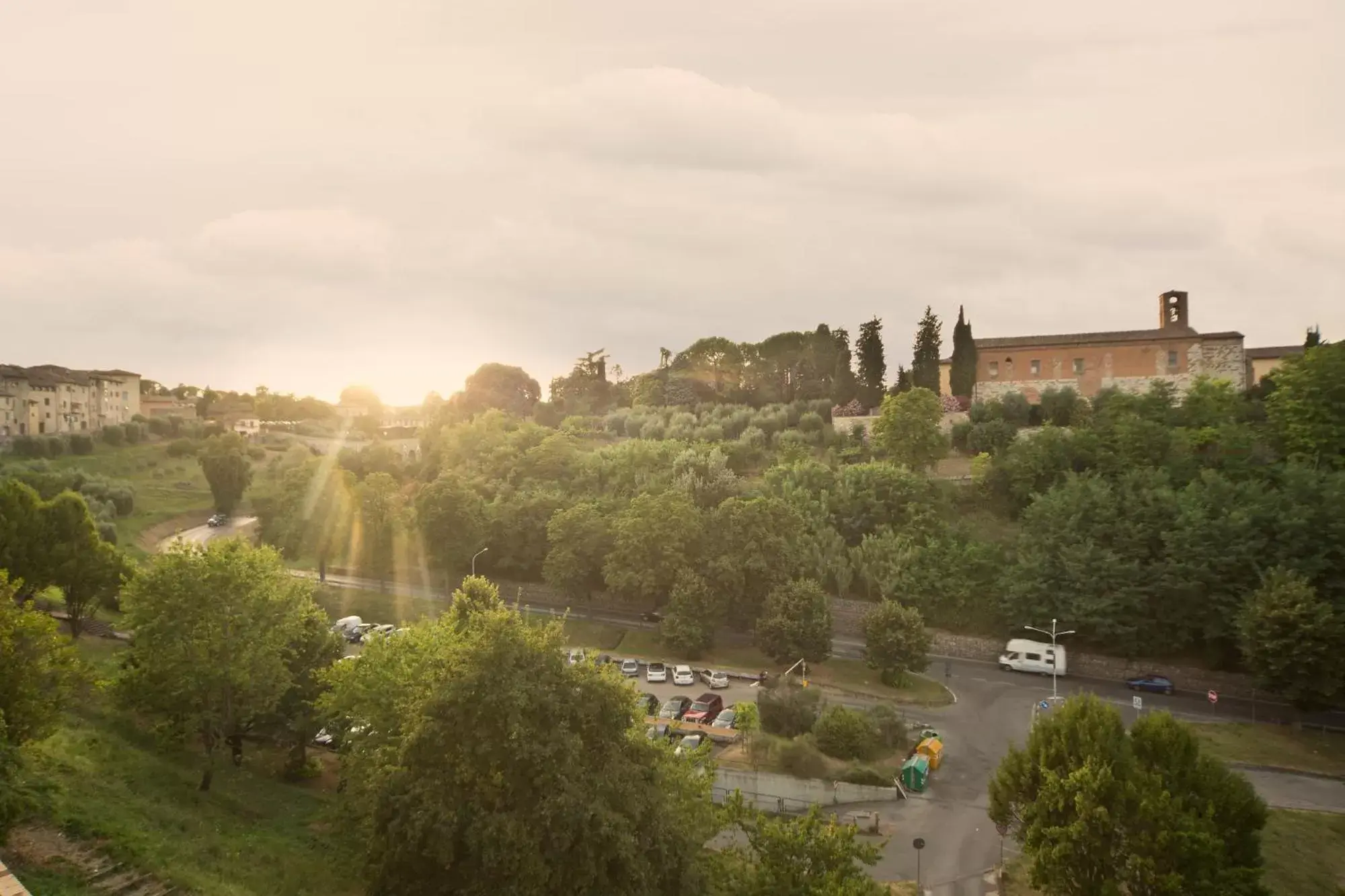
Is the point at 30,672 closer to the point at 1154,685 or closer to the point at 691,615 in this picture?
the point at 691,615

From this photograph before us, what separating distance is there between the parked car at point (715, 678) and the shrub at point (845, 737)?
8.55 m

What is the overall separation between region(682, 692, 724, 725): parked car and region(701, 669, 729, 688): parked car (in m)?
2.01

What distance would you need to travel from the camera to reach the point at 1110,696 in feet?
141

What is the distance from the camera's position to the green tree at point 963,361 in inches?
2776

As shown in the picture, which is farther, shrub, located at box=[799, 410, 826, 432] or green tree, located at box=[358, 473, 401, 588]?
shrub, located at box=[799, 410, 826, 432]

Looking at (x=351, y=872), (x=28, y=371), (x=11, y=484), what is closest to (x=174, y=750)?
(x=351, y=872)

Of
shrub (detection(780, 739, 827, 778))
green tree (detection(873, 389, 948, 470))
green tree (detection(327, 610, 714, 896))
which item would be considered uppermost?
green tree (detection(873, 389, 948, 470))

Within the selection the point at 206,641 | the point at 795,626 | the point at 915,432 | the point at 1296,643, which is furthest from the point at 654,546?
the point at 1296,643

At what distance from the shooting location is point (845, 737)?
3491 centimetres

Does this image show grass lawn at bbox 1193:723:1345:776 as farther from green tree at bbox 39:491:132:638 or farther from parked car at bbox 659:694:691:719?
green tree at bbox 39:491:132:638

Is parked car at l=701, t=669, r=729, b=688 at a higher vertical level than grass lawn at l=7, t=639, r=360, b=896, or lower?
lower

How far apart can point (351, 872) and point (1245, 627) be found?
39943 millimetres

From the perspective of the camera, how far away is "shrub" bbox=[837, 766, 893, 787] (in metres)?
32.7

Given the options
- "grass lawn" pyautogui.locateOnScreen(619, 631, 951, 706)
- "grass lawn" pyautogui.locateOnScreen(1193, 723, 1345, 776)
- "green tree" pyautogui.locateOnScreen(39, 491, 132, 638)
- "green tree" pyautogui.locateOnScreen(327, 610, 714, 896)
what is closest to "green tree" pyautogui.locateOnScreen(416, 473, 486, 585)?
"grass lawn" pyautogui.locateOnScreen(619, 631, 951, 706)
